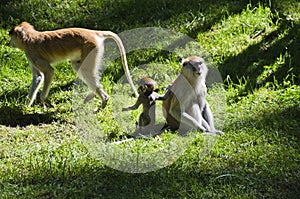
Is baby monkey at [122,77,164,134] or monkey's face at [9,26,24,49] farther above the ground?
monkey's face at [9,26,24,49]

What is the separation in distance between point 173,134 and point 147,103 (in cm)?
51

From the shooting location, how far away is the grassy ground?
19.5ft

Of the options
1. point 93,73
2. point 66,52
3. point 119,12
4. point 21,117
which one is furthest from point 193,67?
point 119,12

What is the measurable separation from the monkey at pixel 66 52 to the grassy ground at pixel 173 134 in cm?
37

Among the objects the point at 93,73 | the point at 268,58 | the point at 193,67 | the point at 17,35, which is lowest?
the point at 268,58

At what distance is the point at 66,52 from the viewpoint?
7684 mm

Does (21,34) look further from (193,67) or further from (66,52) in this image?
(193,67)

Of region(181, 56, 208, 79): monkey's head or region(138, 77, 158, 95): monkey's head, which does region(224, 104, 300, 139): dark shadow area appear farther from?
region(138, 77, 158, 95): monkey's head

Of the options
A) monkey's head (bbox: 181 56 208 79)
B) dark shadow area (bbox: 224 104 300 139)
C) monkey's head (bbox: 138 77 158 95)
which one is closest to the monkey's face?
monkey's head (bbox: 138 77 158 95)

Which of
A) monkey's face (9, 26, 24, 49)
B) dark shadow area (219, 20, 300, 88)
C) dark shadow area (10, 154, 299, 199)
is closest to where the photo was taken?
dark shadow area (10, 154, 299, 199)

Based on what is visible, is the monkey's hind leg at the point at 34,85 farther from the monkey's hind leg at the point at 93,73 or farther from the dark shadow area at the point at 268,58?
the dark shadow area at the point at 268,58

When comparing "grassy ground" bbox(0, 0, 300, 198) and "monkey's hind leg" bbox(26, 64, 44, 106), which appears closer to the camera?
"grassy ground" bbox(0, 0, 300, 198)

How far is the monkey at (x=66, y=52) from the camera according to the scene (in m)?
7.54

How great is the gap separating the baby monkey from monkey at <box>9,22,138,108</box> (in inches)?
30.3
